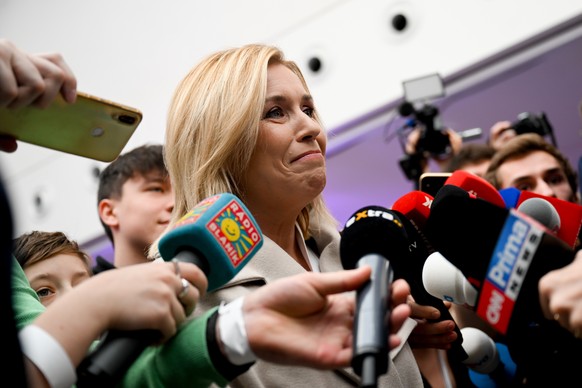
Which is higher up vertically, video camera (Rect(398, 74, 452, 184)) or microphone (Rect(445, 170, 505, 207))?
microphone (Rect(445, 170, 505, 207))

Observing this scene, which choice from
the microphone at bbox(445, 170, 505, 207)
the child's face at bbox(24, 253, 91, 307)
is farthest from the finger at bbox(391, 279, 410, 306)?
the child's face at bbox(24, 253, 91, 307)

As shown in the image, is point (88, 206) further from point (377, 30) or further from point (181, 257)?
point (181, 257)

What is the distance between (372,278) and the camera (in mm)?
876

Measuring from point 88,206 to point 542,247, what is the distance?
586 centimetres

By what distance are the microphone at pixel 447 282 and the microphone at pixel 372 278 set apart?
0.58ft

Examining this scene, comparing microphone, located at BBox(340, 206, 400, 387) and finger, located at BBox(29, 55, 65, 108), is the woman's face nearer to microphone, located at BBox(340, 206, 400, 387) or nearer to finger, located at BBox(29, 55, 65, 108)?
microphone, located at BBox(340, 206, 400, 387)

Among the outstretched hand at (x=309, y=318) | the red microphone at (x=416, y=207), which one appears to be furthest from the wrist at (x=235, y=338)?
the red microphone at (x=416, y=207)

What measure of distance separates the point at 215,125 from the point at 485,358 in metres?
0.92

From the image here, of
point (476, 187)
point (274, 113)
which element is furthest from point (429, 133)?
point (476, 187)

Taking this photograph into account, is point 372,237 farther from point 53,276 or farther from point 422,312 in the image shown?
point 53,276

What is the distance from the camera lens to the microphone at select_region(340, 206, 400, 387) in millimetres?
785

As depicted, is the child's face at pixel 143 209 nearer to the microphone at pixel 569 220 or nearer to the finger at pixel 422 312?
the finger at pixel 422 312

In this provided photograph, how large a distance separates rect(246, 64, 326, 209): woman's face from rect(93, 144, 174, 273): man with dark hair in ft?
2.88

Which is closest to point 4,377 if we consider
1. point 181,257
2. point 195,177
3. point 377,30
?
point 181,257
